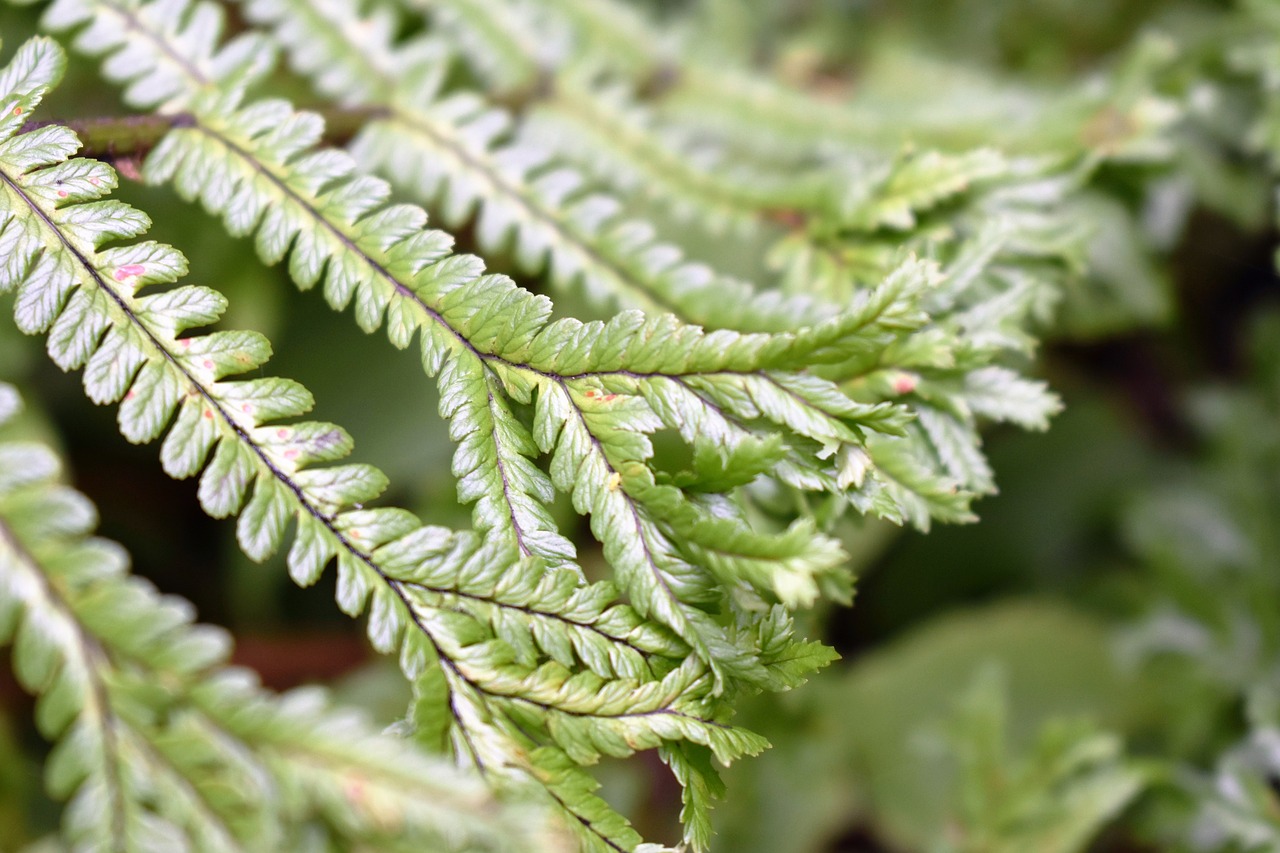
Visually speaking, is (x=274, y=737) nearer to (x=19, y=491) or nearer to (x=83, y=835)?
(x=83, y=835)

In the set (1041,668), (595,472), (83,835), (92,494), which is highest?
(595,472)

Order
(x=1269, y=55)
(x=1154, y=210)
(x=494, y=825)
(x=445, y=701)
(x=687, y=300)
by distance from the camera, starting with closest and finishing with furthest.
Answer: (x=494, y=825), (x=445, y=701), (x=687, y=300), (x=1269, y=55), (x=1154, y=210)

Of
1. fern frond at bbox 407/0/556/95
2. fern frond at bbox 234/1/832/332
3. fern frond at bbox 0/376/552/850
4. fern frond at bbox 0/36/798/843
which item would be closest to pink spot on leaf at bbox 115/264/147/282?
fern frond at bbox 0/36/798/843

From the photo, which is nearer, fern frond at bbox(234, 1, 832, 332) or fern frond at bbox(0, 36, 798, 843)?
fern frond at bbox(0, 36, 798, 843)

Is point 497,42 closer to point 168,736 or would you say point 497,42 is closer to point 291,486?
point 291,486

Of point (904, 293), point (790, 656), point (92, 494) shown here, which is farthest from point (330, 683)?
point (904, 293)

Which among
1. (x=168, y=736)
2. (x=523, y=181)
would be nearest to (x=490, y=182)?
(x=523, y=181)

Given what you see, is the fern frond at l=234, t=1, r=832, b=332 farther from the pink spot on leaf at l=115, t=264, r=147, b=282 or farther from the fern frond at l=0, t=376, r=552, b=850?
the fern frond at l=0, t=376, r=552, b=850
